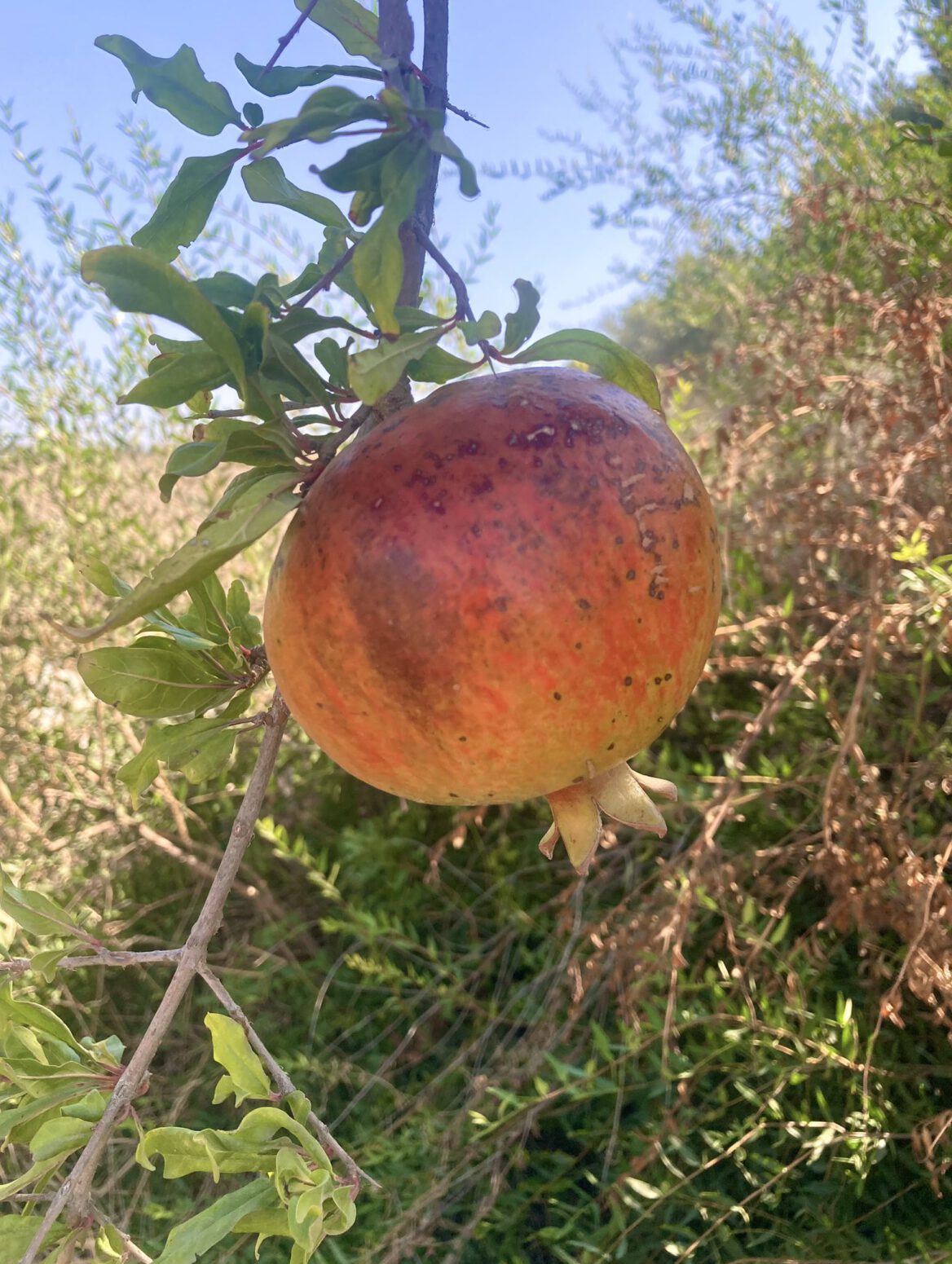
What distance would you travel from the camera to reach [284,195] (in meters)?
0.59

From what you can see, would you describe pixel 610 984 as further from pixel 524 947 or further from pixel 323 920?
pixel 323 920

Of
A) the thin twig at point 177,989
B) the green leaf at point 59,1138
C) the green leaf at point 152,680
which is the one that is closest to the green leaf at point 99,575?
the green leaf at point 152,680

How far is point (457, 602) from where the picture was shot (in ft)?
1.50

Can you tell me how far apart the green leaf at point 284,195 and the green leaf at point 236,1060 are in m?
0.54

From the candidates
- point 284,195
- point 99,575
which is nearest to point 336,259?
point 284,195

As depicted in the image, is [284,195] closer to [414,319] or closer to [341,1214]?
[414,319]

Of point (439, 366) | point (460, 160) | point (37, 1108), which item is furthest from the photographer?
point (37, 1108)

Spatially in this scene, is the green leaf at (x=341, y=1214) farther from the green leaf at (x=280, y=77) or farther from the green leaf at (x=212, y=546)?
the green leaf at (x=280, y=77)

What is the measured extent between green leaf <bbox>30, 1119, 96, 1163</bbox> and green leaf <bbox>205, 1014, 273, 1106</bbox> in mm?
113

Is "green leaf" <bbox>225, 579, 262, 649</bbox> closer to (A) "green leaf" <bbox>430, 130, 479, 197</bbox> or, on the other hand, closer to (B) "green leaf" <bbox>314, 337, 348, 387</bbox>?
(B) "green leaf" <bbox>314, 337, 348, 387</bbox>

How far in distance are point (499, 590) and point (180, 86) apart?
14.9 inches

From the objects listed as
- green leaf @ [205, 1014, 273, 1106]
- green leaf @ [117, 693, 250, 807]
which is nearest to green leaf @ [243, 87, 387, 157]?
green leaf @ [117, 693, 250, 807]

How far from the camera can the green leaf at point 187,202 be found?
21.5 inches

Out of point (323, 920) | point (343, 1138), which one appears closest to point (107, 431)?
point (323, 920)
